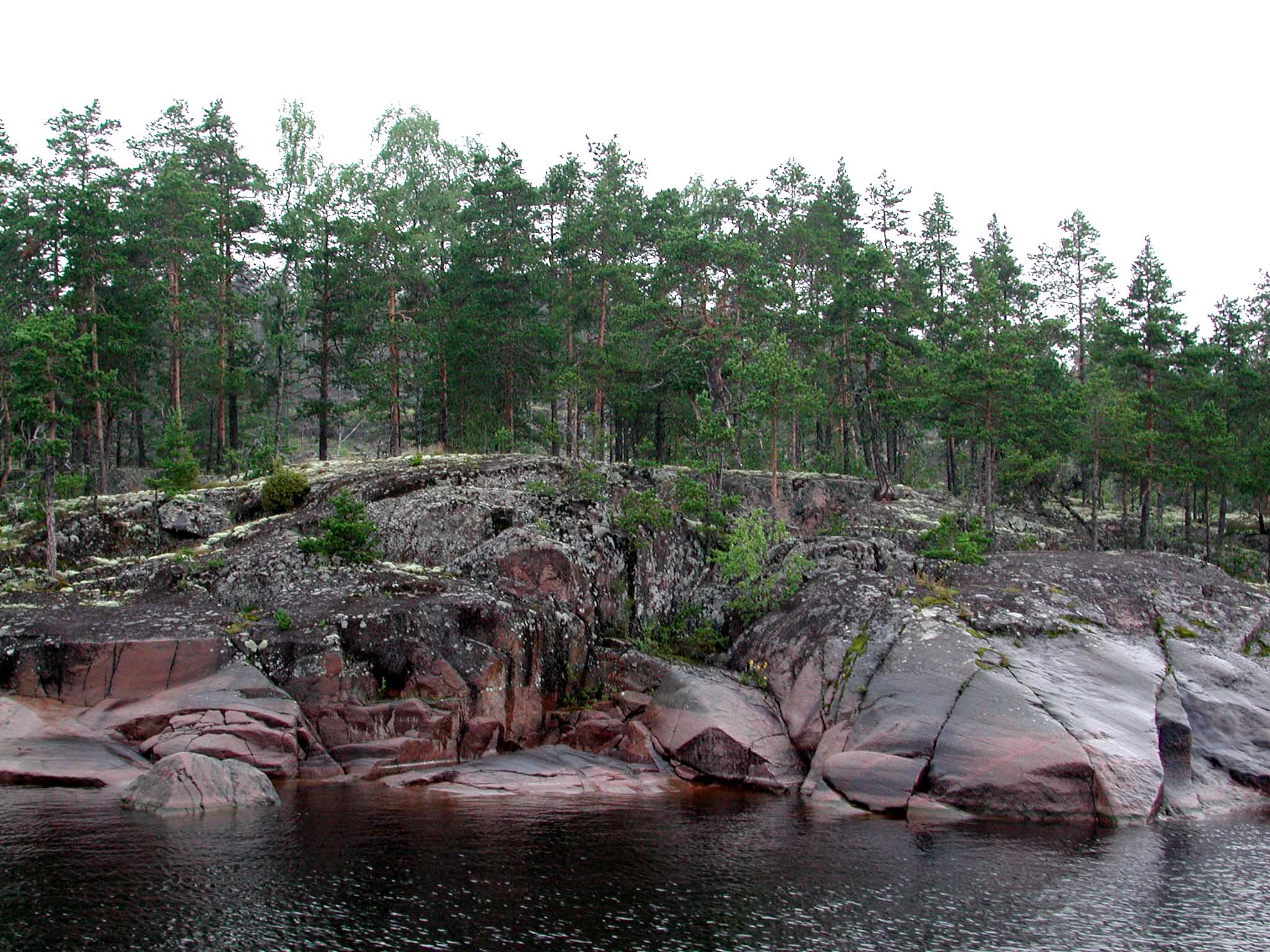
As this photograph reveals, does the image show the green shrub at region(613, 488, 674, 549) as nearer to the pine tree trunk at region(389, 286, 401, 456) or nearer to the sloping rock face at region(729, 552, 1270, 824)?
the sloping rock face at region(729, 552, 1270, 824)

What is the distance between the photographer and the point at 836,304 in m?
51.8

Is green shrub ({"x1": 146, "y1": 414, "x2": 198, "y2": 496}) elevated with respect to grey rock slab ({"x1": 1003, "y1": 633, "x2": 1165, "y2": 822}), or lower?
elevated

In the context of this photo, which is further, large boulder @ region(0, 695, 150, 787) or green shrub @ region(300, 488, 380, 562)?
green shrub @ region(300, 488, 380, 562)

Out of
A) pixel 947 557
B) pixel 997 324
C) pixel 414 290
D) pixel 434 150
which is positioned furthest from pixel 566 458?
pixel 434 150

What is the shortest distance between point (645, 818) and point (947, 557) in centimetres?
2083

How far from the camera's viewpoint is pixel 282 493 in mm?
40750

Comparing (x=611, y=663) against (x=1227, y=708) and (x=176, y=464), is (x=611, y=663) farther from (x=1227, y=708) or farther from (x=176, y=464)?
(x=176, y=464)

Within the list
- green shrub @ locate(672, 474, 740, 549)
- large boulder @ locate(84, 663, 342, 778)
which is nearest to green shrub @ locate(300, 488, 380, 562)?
large boulder @ locate(84, 663, 342, 778)

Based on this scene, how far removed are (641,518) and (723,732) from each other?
495 inches

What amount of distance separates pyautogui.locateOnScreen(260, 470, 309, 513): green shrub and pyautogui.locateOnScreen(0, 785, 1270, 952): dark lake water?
60.9 ft

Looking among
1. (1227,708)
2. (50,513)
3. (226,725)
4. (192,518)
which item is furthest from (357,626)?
(1227,708)

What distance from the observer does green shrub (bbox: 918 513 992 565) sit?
38688 mm

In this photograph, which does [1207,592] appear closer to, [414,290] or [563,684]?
[563,684]

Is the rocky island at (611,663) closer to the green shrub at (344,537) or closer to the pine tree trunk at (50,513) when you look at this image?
the green shrub at (344,537)
